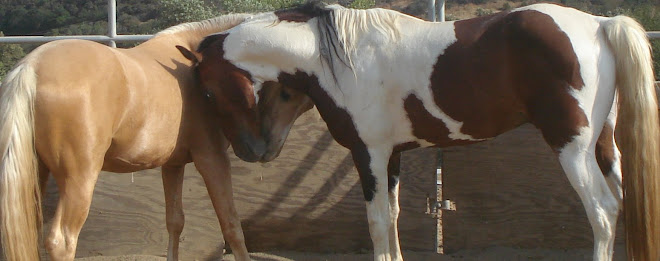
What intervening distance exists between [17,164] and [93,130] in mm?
353

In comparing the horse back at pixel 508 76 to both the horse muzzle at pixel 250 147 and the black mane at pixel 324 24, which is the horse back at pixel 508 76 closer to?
the black mane at pixel 324 24

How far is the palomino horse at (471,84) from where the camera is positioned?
3082 millimetres

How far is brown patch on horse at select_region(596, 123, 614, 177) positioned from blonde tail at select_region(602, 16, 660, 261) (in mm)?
347

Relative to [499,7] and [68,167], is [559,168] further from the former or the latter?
[499,7]

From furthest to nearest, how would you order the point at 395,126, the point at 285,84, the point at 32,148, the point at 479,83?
1. the point at 285,84
2. the point at 395,126
3. the point at 479,83
4. the point at 32,148

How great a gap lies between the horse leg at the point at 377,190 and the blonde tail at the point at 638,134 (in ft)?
4.00

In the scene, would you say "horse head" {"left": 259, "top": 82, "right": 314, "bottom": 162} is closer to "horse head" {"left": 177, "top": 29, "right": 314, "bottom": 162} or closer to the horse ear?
"horse head" {"left": 177, "top": 29, "right": 314, "bottom": 162}

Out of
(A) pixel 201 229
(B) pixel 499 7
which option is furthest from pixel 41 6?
(B) pixel 499 7

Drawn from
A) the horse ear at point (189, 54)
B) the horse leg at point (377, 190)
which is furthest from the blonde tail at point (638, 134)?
the horse ear at point (189, 54)

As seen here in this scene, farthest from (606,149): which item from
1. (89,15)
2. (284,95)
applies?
(89,15)

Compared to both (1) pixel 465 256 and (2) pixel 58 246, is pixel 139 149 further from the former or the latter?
(1) pixel 465 256

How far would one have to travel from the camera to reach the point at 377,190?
3586 millimetres

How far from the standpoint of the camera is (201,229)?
15.2ft

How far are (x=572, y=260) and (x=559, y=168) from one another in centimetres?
63
